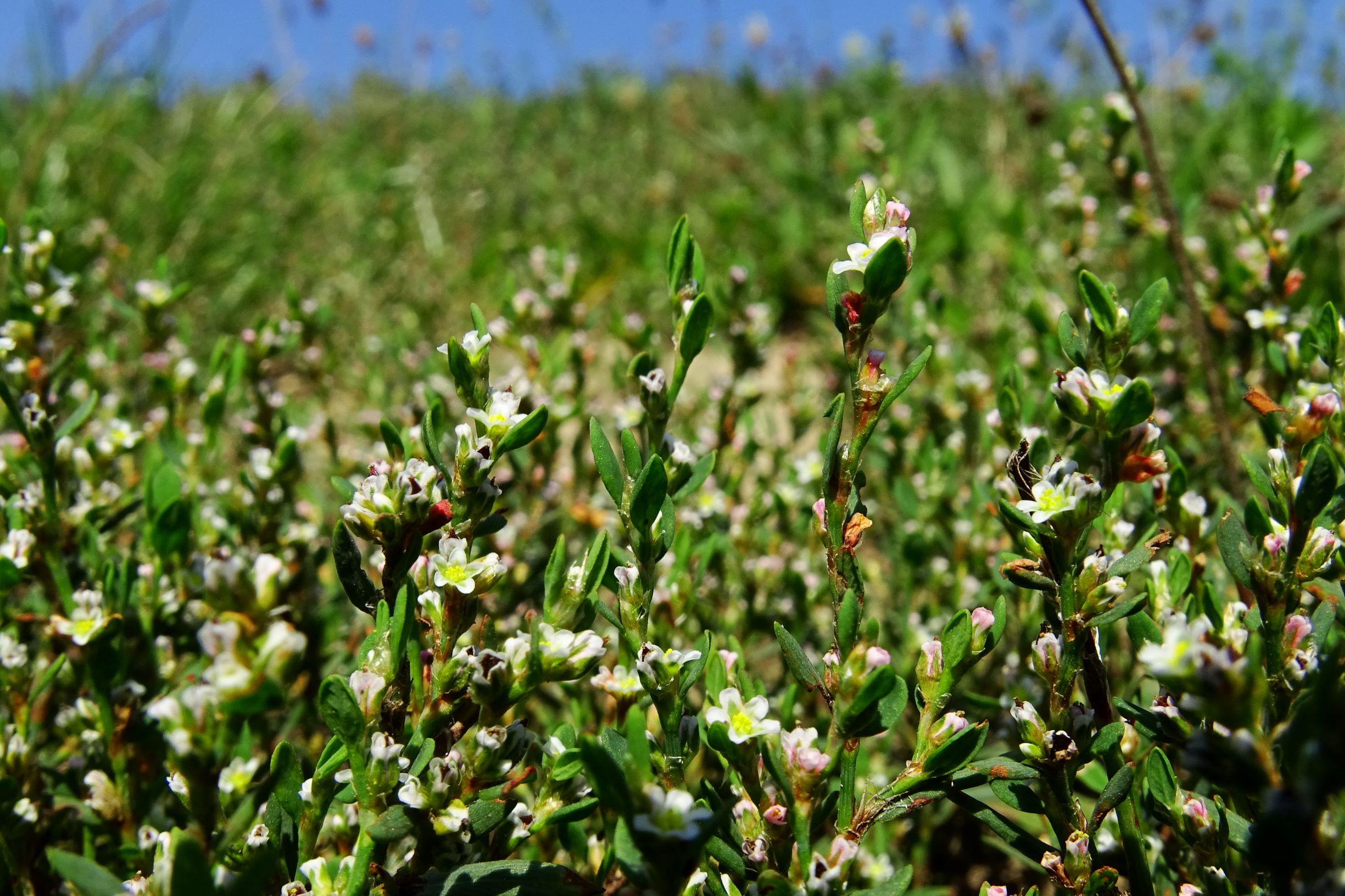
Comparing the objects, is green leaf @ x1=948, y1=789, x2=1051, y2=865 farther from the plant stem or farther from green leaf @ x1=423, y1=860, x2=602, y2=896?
the plant stem

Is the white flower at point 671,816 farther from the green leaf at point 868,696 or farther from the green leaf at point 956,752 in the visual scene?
the green leaf at point 956,752

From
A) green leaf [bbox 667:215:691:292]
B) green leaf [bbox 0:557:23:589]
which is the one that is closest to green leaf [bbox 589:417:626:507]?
green leaf [bbox 667:215:691:292]

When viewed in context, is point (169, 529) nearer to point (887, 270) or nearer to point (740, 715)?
point (740, 715)

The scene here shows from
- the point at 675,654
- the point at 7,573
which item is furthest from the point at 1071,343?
the point at 7,573

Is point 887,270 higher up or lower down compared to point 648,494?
higher up

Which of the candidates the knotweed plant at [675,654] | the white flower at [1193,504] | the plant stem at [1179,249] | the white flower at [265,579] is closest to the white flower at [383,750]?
the knotweed plant at [675,654]

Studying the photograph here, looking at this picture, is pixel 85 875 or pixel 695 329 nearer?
pixel 85 875

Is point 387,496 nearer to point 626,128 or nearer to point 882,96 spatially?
point 882,96
